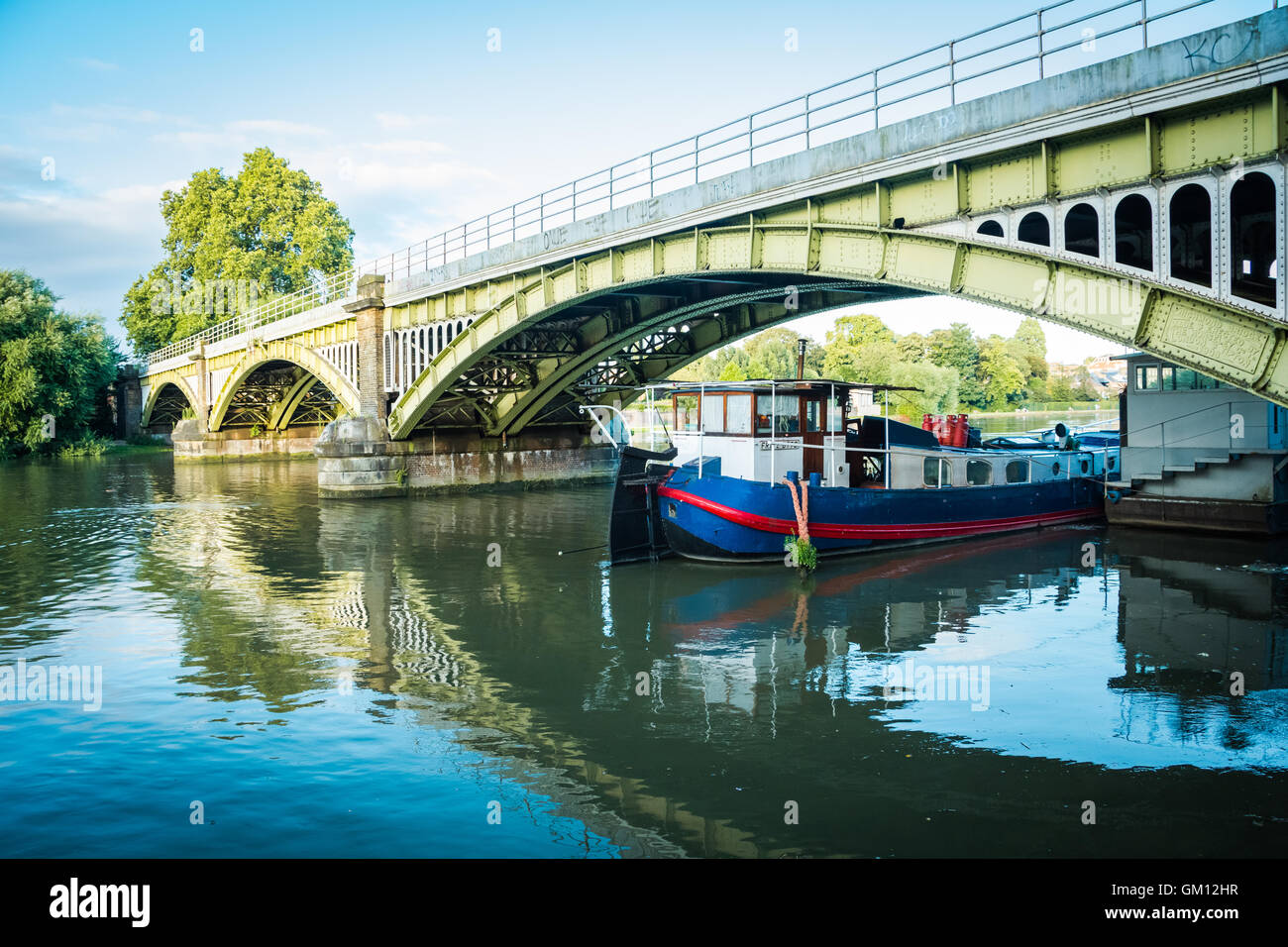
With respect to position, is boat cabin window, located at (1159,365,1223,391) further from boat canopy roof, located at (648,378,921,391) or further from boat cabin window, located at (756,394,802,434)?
boat cabin window, located at (756,394,802,434)

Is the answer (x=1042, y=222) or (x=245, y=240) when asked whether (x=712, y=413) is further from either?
(x=245, y=240)

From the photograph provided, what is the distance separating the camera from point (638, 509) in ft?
62.6

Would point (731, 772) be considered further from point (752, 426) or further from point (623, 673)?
point (752, 426)

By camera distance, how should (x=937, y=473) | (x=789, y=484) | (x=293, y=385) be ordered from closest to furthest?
(x=789, y=484)
(x=937, y=473)
(x=293, y=385)

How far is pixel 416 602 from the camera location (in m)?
15.7

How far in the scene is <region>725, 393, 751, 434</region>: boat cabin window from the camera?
19312 mm

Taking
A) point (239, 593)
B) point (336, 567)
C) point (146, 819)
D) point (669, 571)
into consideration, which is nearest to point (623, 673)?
point (146, 819)

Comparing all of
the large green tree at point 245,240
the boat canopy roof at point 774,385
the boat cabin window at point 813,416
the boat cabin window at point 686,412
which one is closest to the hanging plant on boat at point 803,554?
the boat cabin window at point 813,416

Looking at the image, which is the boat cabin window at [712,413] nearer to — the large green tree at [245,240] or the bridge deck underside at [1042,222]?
the bridge deck underside at [1042,222]

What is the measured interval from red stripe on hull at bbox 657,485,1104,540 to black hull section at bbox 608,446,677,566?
397mm

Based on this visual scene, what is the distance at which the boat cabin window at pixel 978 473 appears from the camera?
2306cm

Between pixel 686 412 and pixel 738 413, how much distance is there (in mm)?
2256

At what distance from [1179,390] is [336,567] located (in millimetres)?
18906

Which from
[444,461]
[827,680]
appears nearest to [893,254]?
[827,680]
